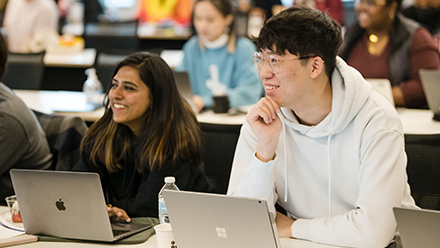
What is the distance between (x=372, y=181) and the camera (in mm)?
1378

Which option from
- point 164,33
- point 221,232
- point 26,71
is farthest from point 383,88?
point 164,33

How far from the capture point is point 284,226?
1.48 metres

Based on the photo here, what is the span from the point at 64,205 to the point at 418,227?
35.4 inches

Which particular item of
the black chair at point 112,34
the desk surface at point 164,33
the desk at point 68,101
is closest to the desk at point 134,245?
the desk at point 68,101

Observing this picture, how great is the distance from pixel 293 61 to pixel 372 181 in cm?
39

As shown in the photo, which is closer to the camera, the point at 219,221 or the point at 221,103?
the point at 219,221

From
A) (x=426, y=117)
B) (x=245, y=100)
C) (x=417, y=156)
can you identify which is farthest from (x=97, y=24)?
(x=417, y=156)

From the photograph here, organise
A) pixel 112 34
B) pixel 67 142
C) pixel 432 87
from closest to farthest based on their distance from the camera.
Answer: pixel 67 142
pixel 432 87
pixel 112 34

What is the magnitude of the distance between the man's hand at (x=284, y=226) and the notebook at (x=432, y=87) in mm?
1476

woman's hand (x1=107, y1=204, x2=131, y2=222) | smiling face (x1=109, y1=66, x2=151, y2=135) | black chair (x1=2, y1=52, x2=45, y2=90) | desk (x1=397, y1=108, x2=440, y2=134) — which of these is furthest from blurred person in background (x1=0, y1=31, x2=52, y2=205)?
desk (x1=397, y1=108, x2=440, y2=134)

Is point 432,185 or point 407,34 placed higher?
point 407,34

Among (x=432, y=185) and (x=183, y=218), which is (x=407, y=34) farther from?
(x=183, y=218)

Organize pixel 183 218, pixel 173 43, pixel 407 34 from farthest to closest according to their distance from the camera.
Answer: pixel 173 43
pixel 407 34
pixel 183 218

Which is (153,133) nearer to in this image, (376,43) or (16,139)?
(16,139)
